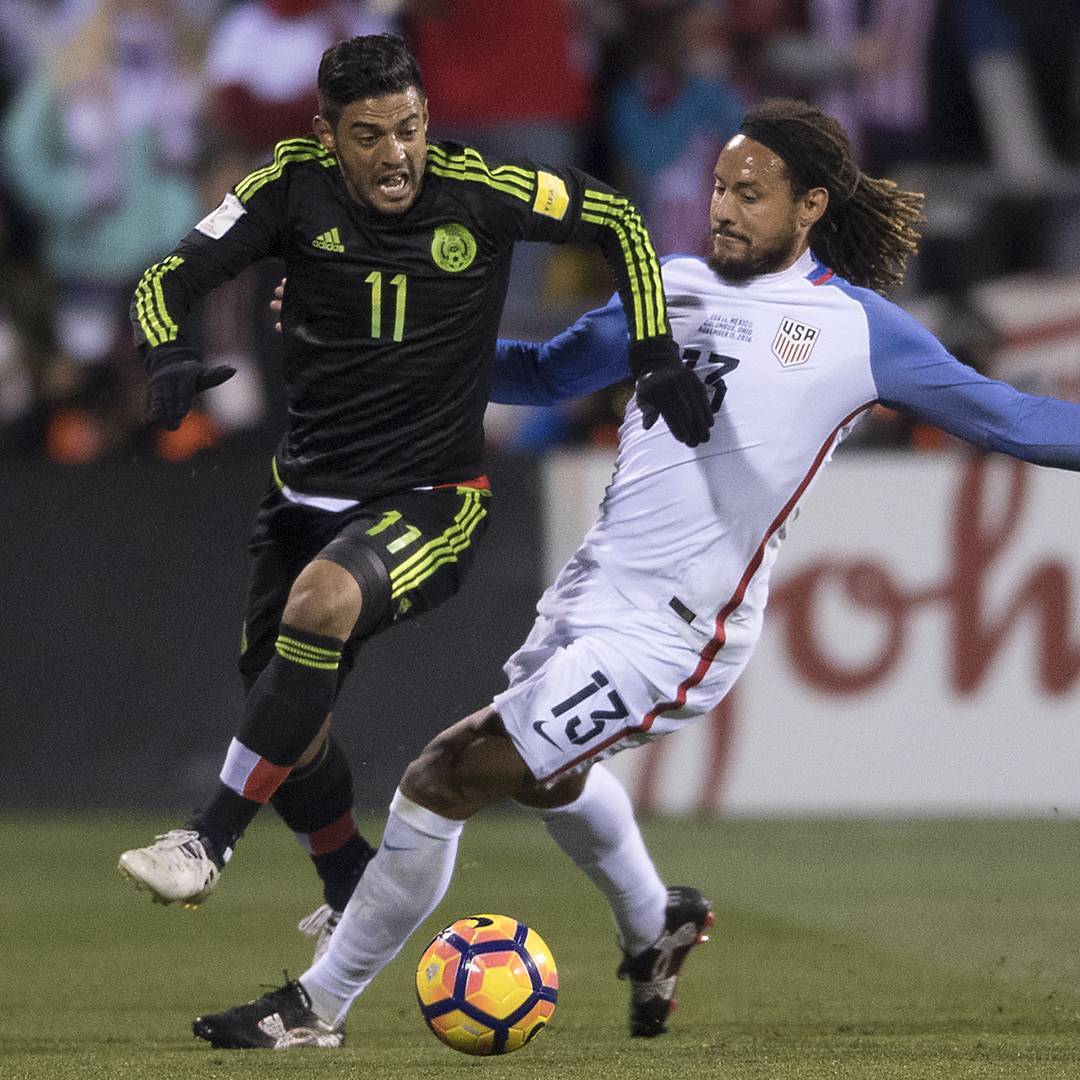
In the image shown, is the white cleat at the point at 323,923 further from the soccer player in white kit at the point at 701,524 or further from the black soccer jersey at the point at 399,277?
the black soccer jersey at the point at 399,277

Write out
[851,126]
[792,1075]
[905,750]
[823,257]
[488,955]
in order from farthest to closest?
[851,126], [905,750], [823,257], [488,955], [792,1075]

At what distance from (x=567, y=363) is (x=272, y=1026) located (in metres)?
1.77

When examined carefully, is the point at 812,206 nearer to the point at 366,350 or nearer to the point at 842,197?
the point at 842,197

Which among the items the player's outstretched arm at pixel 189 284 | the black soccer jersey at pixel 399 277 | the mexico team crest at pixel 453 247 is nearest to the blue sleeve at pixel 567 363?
the black soccer jersey at pixel 399 277

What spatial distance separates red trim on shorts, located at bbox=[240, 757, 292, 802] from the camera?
5109mm

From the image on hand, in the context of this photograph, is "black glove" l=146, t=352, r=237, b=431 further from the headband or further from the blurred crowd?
the blurred crowd

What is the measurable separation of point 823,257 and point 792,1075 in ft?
6.84

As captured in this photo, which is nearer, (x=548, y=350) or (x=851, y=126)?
(x=548, y=350)

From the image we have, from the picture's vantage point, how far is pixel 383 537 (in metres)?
5.25

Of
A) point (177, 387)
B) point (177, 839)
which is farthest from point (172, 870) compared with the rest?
point (177, 387)

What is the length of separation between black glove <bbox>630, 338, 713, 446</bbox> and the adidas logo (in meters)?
0.77

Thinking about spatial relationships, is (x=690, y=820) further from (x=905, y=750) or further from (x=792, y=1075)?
(x=792, y=1075)

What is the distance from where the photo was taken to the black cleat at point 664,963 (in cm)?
567

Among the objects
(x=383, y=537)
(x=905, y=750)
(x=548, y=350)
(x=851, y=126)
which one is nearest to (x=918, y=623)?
(x=905, y=750)
